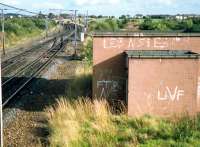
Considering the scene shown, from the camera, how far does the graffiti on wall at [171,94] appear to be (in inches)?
562

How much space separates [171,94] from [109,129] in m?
2.81

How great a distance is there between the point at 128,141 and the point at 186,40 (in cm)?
633

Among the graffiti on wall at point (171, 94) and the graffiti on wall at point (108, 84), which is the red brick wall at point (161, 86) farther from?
the graffiti on wall at point (108, 84)

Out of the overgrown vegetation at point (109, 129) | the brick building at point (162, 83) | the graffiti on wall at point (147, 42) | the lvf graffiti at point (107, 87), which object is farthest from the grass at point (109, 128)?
the graffiti on wall at point (147, 42)

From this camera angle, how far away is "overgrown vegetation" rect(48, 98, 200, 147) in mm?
11375

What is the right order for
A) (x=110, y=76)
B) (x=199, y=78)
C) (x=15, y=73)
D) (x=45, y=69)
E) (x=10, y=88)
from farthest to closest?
(x=45, y=69) < (x=15, y=73) < (x=10, y=88) < (x=110, y=76) < (x=199, y=78)

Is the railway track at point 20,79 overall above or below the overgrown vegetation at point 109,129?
below

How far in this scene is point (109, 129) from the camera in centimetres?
1250

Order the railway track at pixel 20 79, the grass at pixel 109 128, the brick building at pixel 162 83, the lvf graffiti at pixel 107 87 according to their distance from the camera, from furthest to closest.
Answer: the railway track at pixel 20 79, the lvf graffiti at pixel 107 87, the brick building at pixel 162 83, the grass at pixel 109 128

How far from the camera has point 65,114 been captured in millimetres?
13766

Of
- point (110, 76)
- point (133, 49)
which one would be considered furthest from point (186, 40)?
point (110, 76)

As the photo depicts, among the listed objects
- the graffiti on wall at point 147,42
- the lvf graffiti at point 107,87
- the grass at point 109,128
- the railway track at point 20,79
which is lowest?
the railway track at point 20,79

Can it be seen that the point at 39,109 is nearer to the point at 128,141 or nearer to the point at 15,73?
the point at 128,141

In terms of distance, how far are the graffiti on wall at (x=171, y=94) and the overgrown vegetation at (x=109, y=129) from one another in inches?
28.6
